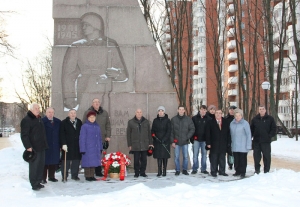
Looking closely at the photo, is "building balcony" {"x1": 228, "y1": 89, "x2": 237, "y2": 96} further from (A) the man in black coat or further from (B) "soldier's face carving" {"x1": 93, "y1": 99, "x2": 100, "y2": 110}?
(B) "soldier's face carving" {"x1": 93, "y1": 99, "x2": 100, "y2": 110}

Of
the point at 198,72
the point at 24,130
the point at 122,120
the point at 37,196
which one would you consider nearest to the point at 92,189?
the point at 37,196

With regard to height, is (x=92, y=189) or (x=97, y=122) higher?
(x=97, y=122)

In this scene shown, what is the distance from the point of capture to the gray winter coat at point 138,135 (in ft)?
28.9

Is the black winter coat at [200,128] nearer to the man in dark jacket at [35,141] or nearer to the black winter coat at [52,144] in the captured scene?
the black winter coat at [52,144]

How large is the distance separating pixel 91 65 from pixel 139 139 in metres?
2.56

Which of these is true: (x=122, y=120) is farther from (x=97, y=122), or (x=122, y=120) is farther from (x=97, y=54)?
(x=97, y=54)

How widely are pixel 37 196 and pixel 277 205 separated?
420cm

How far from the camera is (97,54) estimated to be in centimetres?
991

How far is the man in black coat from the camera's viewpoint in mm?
9156

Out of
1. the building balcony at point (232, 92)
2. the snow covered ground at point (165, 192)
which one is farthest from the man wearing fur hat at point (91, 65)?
the building balcony at point (232, 92)

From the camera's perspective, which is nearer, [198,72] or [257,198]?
[257,198]

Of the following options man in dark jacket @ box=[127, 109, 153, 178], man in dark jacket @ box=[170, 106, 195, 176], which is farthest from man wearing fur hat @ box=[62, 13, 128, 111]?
man in dark jacket @ box=[170, 106, 195, 176]

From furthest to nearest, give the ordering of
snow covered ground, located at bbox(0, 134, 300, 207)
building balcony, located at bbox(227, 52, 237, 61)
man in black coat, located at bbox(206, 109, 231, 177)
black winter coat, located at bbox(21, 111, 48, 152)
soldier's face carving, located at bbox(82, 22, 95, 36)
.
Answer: building balcony, located at bbox(227, 52, 237, 61), soldier's face carving, located at bbox(82, 22, 95, 36), man in black coat, located at bbox(206, 109, 231, 177), black winter coat, located at bbox(21, 111, 48, 152), snow covered ground, located at bbox(0, 134, 300, 207)

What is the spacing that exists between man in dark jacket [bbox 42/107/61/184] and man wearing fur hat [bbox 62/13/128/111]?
1391 millimetres
